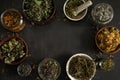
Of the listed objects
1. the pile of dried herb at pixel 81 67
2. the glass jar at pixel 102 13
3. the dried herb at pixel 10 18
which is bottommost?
the pile of dried herb at pixel 81 67

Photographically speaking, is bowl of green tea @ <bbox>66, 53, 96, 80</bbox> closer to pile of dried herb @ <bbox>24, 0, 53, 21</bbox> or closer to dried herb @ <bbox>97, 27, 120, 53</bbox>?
dried herb @ <bbox>97, 27, 120, 53</bbox>

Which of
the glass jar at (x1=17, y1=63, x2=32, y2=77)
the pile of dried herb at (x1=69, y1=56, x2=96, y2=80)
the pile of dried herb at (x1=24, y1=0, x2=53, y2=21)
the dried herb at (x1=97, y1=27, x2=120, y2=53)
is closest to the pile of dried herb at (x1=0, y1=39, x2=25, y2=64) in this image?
the glass jar at (x1=17, y1=63, x2=32, y2=77)

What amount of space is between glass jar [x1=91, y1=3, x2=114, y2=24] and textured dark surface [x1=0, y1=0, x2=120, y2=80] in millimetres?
45

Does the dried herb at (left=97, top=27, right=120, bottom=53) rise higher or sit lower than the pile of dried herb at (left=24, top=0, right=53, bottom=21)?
lower

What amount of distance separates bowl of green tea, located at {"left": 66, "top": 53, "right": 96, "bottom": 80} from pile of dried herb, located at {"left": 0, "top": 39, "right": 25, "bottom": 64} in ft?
0.78

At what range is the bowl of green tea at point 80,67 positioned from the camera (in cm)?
177

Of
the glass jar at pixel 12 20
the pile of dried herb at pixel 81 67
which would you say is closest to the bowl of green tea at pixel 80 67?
the pile of dried herb at pixel 81 67

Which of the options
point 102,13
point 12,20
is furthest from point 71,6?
point 12,20

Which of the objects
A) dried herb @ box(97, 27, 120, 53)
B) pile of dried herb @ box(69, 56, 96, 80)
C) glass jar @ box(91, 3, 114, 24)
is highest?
glass jar @ box(91, 3, 114, 24)

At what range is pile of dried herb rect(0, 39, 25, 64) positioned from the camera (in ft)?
5.83

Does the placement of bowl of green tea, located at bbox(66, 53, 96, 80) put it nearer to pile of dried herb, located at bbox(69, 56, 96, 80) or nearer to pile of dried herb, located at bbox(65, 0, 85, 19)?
pile of dried herb, located at bbox(69, 56, 96, 80)

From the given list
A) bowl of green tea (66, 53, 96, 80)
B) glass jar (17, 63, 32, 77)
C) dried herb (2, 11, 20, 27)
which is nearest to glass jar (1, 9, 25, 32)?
dried herb (2, 11, 20, 27)

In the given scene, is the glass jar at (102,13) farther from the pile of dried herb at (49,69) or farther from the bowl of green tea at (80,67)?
the pile of dried herb at (49,69)

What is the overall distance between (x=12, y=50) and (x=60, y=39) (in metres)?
0.25
